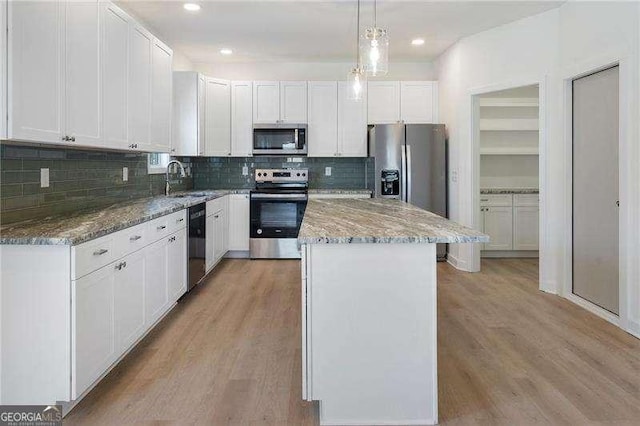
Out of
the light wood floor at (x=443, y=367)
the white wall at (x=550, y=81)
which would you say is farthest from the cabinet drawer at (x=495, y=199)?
the light wood floor at (x=443, y=367)

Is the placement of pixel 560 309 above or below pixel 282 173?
below

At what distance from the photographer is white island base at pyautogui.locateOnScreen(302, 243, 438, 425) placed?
6.70 ft

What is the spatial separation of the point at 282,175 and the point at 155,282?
10.7 feet

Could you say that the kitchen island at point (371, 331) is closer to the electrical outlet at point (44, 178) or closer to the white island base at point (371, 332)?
the white island base at point (371, 332)

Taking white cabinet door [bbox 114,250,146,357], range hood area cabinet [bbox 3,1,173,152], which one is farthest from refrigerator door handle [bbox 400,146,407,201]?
white cabinet door [bbox 114,250,146,357]

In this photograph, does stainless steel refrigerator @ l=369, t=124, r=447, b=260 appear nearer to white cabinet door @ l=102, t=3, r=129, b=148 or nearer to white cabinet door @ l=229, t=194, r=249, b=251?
white cabinet door @ l=229, t=194, r=249, b=251

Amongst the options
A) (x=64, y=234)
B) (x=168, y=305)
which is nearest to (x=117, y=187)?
(x=168, y=305)

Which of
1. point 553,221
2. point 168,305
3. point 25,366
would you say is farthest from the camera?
point 553,221

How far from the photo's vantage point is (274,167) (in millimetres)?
6289

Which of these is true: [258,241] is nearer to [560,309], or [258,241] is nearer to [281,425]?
[560,309]

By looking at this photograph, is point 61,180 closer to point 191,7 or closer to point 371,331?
point 191,7

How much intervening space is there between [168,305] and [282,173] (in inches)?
120

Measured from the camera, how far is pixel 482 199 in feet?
19.4

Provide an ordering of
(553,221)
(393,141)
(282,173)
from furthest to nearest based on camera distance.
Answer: (282,173) < (393,141) < (553,221)
